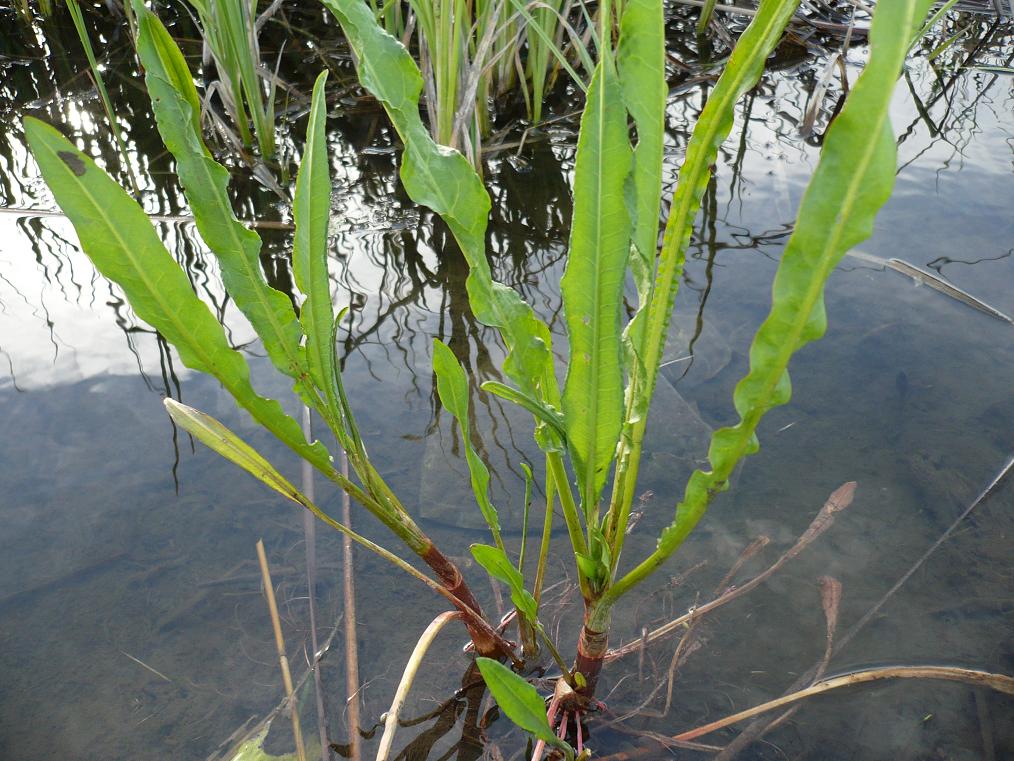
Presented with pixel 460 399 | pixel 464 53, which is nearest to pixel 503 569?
pixel 460 399

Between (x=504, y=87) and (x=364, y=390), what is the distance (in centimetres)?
149

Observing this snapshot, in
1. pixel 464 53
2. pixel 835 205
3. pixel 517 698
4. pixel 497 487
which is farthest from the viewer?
pixel 464 53

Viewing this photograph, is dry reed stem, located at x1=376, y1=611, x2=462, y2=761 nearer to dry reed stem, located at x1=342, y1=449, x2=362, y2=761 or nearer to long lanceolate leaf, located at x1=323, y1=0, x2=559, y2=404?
dry reed stem, located at x1=342, y1=449, x2=362, y2=761

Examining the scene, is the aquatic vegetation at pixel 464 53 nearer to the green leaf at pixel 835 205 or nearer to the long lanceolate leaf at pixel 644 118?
the long lanceolate leaf at pixel 644 118

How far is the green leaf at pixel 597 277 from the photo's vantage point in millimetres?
697

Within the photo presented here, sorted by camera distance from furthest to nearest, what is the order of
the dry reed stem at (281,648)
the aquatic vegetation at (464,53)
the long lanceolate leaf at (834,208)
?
the aquatic vegetation at (464,53) → the dry reed stem at (281,648) → the long lanceolate leaf at (834,208)

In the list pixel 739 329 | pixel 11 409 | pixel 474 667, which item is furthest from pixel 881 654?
pixel 11 409

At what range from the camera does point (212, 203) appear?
77cm

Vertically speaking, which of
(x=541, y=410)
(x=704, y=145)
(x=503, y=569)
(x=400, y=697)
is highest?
(x=704, y=145)

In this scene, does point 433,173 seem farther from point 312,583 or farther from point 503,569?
point 312,583

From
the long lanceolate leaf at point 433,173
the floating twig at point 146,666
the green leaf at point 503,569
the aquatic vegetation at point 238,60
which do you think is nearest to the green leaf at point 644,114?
the long lanceolate leaf at point 433,173

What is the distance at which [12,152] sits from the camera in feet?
8.09

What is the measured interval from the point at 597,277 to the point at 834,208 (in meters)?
0.23

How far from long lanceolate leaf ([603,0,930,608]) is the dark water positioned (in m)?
0.55
